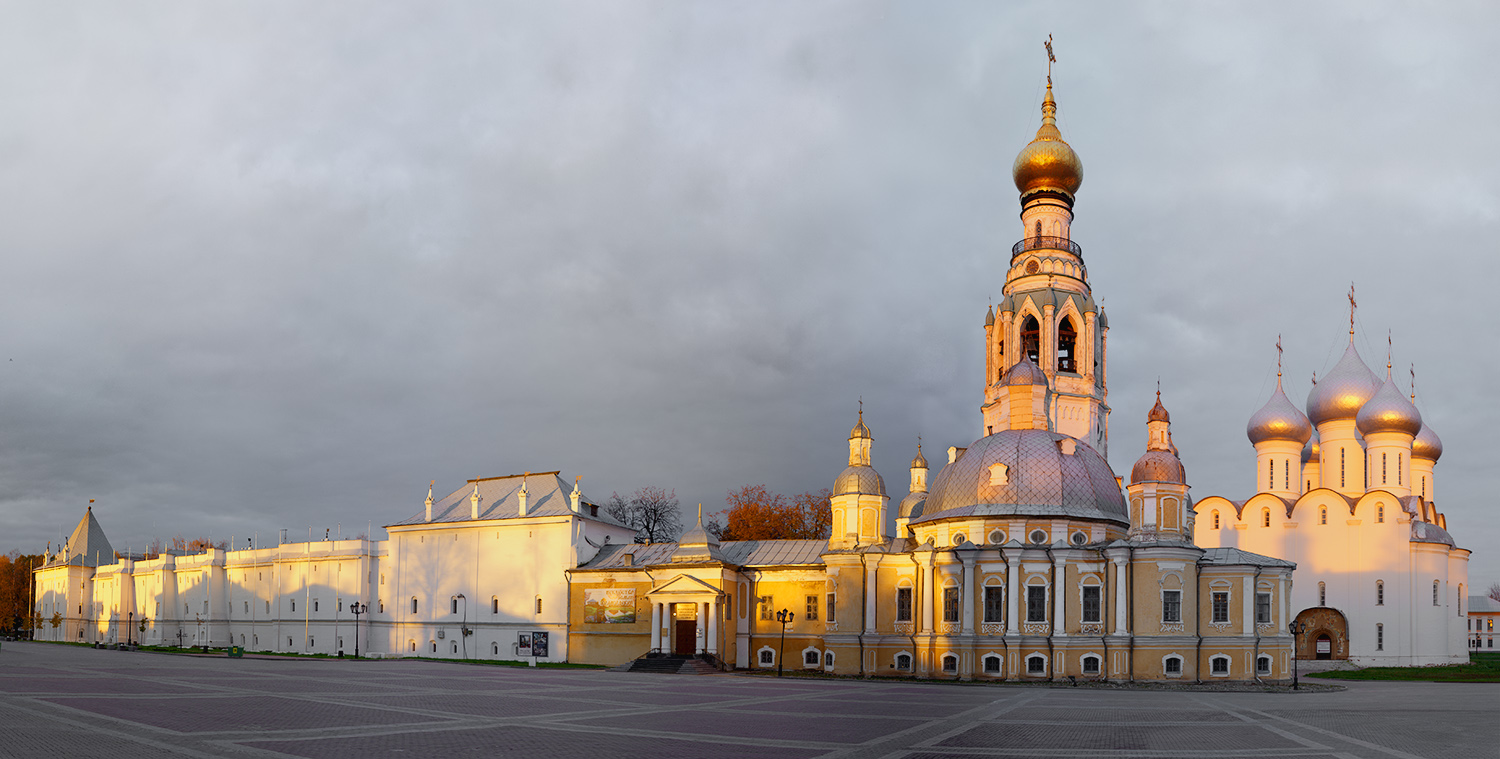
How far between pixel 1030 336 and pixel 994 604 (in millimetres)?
20036

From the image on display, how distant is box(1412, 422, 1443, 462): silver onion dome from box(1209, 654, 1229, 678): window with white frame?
30.2 metres

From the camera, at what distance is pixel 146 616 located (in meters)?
94.6

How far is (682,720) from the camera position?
2459 centimetres

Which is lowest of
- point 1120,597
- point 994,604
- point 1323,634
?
point 1323,634

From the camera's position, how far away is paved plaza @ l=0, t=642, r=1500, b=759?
19.4 meters

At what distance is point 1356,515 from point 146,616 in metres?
89.6

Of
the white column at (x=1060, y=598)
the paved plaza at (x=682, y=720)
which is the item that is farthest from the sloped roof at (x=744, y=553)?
the paved plaza at (x=682, y=720)

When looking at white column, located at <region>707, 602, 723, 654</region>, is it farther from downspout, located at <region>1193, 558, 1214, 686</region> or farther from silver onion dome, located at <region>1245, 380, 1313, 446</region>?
silver onion dome, located at <region>1245, 380, 1313, 446</region>

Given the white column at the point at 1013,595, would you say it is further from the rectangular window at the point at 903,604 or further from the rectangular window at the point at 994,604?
the rectangular window at the point at 903,604

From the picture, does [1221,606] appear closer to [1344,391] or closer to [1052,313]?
[1052,313]

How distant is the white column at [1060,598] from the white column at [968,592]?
3.38 m

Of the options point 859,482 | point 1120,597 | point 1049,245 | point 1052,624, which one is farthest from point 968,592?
point 1049,245

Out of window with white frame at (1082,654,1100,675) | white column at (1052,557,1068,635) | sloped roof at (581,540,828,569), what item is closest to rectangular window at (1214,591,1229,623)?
window with white frame at (1082,654,1100,675)

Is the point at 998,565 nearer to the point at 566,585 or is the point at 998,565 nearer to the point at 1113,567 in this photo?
the point at 1113,567
